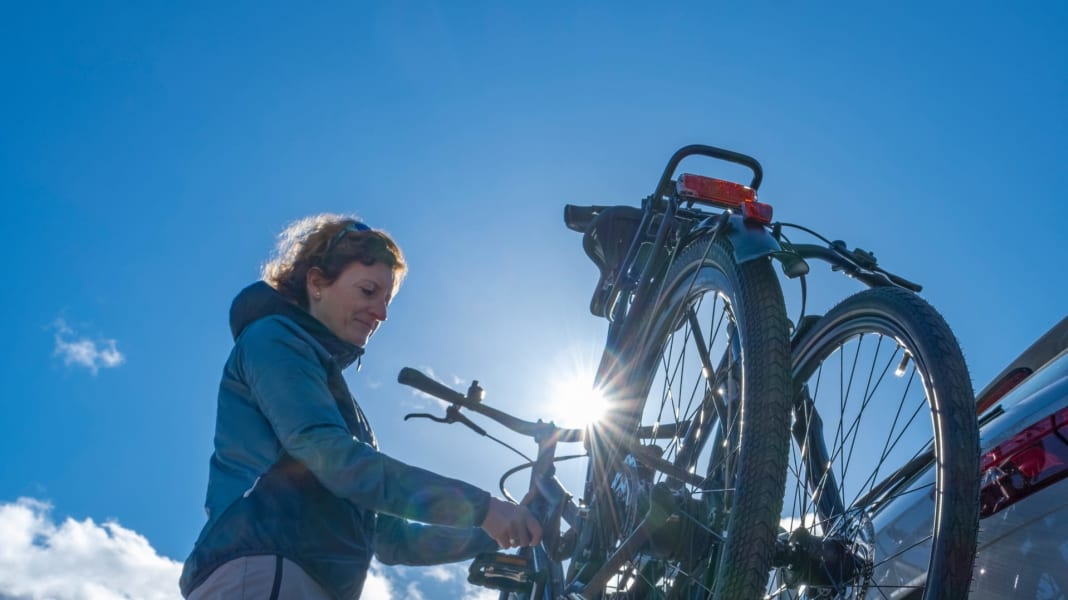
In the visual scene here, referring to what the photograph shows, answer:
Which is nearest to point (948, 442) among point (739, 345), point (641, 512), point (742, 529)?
point (742, 529)

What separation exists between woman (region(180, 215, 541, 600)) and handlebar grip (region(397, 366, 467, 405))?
1329mm

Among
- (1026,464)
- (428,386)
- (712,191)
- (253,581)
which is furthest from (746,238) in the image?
(428,386)

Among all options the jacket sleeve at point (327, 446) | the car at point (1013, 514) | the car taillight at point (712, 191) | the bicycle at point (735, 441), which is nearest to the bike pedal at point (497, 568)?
the bicycle at point (735, 441)

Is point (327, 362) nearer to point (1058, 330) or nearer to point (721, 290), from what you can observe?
point (721, 290)

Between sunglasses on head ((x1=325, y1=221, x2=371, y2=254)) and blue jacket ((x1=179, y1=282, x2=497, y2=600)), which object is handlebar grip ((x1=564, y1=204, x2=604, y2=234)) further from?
blue jacket ((x1=179, y1=282, x2=497, y2=600))

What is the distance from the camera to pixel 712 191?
2877 millimetres

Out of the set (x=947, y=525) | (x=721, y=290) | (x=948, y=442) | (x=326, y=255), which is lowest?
(x=947, y=525)

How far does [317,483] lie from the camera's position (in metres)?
1.98

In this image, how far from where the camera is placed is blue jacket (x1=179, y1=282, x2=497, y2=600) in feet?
6.07

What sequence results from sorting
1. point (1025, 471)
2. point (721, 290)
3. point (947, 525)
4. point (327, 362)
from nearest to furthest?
point (947, 525) → point (1025, 471) → point (327, 362) → point (721, 290)

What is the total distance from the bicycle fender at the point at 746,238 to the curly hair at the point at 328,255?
2.98 ft

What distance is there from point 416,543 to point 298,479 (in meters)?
0.75

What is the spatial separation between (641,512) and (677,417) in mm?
439

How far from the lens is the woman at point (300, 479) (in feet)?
6.00
